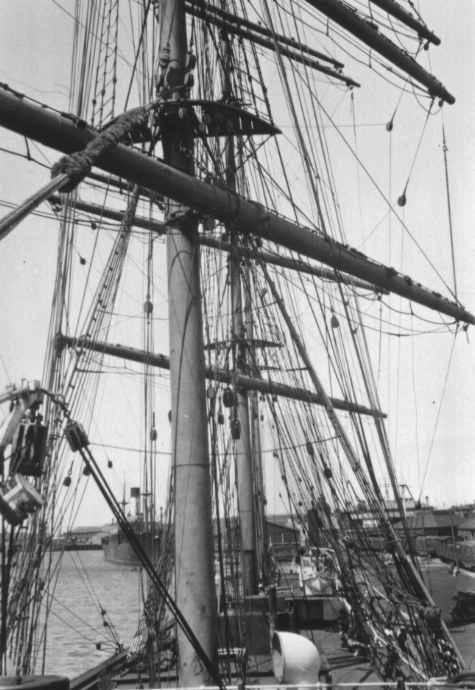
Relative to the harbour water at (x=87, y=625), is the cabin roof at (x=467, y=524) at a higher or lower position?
higher

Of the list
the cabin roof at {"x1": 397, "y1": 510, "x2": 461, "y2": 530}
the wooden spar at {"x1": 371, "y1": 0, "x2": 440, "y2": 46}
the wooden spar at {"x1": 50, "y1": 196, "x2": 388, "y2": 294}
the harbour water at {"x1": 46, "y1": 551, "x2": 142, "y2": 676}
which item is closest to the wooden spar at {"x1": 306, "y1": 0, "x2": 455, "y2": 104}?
the wooden spar at {"x1": 371, "y1": 0, "x2": 440, "y2": 46}

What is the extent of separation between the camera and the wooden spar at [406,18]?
12.7m

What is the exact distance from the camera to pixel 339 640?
1222 cm

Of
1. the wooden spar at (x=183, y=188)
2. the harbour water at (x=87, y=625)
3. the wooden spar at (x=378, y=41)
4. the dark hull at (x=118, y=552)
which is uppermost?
the wooden spar at (x=378, y=41)

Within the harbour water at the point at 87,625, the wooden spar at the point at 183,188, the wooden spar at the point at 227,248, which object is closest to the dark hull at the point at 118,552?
the harbour water at the point at 87,625

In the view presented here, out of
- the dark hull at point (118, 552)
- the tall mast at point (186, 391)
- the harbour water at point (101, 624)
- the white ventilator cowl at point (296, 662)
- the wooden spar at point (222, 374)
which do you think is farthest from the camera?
the dark hull at point (118, 552)

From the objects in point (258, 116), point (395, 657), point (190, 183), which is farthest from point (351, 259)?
point (395, 657)

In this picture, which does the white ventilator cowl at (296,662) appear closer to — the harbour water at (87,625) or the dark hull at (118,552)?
the harbour water at (87,625)

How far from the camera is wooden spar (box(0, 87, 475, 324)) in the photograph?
604cm

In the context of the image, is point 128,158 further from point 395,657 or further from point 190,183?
point 395,657

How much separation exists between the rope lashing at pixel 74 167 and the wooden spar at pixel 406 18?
8237 mm

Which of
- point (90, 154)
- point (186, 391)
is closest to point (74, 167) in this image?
point (90, 154)

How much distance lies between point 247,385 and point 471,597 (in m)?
8.96

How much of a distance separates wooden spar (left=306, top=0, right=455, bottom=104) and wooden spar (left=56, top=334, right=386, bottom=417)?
6948 mm
